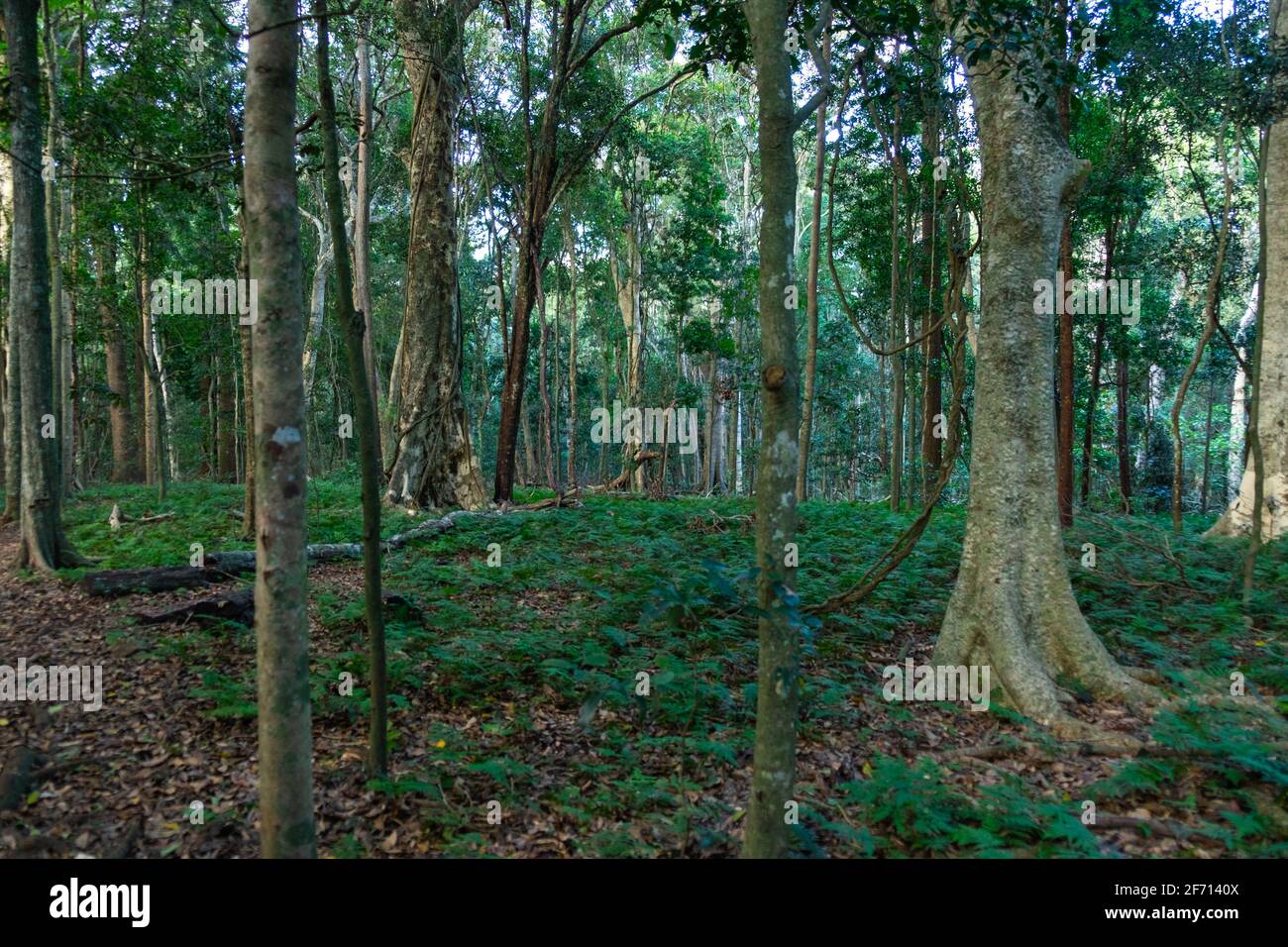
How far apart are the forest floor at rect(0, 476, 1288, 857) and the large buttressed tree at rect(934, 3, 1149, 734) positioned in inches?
21.3

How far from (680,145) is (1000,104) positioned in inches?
637

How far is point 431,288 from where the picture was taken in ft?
41.8

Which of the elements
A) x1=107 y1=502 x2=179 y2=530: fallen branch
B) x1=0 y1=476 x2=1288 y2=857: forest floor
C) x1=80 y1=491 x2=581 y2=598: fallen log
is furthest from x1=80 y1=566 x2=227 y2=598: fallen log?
x1=107 y1=502 x2=179 y2=530: fallen branch

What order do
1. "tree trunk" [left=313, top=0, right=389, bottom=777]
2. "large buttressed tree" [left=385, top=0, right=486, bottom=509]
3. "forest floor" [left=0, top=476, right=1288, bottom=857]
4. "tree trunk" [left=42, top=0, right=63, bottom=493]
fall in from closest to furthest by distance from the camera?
"tree trunk" [left=313, top=0, right=389, bottom=777] → "forest floor" [left=0, top=476, right=1288, bottom=857] → "tree trunk" [left=42, top=0, right=63, bottom=493] → "large buttressed tree" [left=385, top=0, right=486, bottom=509]

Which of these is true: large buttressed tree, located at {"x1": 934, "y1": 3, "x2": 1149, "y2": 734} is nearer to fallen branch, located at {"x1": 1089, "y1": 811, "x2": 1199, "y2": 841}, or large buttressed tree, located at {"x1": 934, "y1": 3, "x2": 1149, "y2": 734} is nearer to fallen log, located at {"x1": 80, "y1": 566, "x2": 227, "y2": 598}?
fallen branch, located at {"x1": 1089, "y1": 811, "x2": 1199, "y2": 841}

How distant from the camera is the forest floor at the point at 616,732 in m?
3.85

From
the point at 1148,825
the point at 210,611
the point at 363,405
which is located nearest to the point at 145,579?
the point at 210,611

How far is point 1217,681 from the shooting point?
5.73 metres

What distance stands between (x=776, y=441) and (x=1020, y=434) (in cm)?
357

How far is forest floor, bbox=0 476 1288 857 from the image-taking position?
3.85 metres

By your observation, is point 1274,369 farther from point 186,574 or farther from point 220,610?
point 186,574

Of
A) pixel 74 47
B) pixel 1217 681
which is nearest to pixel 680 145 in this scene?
pixel 74 47

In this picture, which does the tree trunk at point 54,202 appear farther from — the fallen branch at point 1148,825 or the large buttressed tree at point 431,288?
the fallen branch at point 1148,825

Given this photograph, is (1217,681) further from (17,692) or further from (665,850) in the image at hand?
(17,692)
